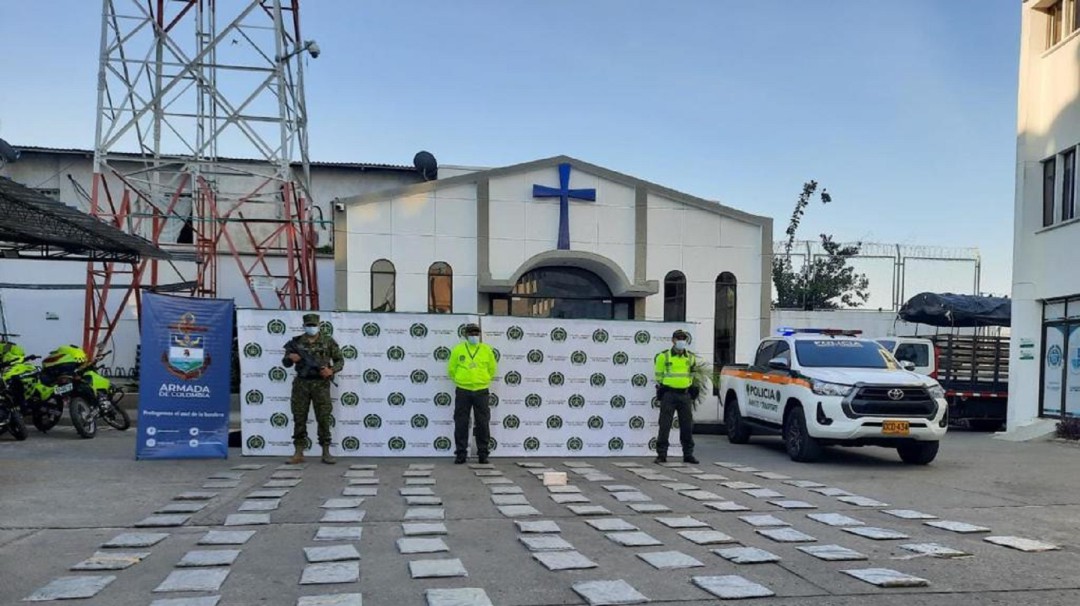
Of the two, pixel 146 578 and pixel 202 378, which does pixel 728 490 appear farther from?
pixel 202 378

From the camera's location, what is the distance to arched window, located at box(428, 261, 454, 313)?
1685 cm

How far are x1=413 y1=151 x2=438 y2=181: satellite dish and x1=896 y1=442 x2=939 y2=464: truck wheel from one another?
55.7 feet

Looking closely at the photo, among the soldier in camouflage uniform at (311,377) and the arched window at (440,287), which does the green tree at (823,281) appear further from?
the soldier in camouflage uniform at (311,377)

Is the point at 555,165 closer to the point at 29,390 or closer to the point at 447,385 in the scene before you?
the point at 447,385

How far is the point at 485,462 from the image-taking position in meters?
11.2

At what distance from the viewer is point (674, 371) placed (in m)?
11.6

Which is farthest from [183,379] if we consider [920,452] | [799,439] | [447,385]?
[920,452]

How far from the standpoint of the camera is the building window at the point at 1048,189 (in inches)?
639

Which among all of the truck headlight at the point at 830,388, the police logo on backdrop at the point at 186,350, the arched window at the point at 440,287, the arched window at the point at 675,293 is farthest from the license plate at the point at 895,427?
the police logo on backdrop at the point at 186,350

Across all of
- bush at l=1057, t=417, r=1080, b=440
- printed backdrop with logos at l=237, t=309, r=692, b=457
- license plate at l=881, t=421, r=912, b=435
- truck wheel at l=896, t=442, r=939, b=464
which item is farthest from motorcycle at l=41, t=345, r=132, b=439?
bush at l=1057, t=417, r=1080, b=440

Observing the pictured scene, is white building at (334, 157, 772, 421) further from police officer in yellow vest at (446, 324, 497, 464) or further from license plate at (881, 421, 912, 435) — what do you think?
license plate at (881, 421, 912, 435)

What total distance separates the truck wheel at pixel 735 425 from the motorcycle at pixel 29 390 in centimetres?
1151

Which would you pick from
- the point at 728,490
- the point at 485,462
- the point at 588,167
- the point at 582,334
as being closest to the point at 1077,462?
the point at 728,490

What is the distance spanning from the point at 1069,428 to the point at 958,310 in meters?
5.42
